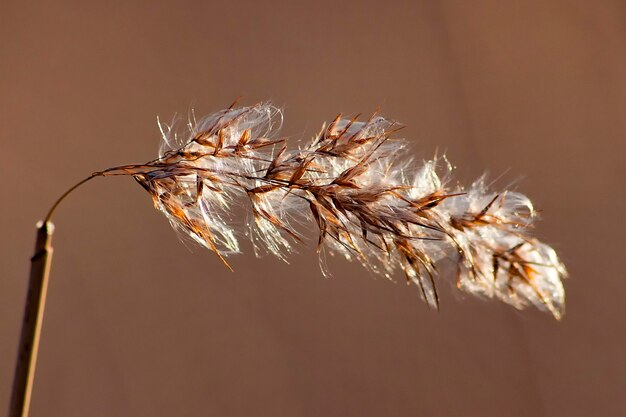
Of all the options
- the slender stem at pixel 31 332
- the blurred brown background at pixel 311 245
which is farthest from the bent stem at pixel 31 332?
the blurred brown background at pixel 311 245

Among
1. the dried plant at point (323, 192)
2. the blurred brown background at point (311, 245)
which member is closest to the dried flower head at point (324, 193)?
the dried plant at point (323, 192)

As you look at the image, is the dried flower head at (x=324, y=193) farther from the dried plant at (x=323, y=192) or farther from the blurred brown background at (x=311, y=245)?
the blurred brown background at (x=311, y=245)

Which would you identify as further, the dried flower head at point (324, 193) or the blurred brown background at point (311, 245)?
the blurred brown background at point (311, 245)

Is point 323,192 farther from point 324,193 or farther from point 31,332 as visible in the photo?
point 31,332

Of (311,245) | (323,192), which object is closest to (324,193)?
(323,192)

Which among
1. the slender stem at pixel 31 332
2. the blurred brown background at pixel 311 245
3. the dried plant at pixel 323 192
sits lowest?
the slender stem at pixel 31 332

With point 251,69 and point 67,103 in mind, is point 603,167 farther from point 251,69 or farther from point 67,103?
point 67,103

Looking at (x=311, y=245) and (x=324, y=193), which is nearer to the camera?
(x=324, y=193)

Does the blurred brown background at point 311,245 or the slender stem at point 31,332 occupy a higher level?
the blurred brown background at point 311,245

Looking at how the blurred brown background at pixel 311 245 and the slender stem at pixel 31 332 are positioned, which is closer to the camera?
the slender stem at pixel 31 332

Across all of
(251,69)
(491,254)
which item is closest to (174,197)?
(491,254)
